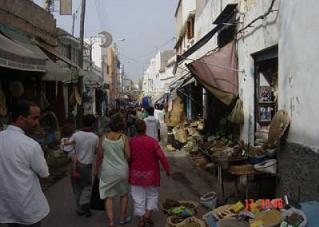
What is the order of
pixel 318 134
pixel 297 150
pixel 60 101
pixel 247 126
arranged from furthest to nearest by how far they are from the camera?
pixel 60 101, pixel 247 126, pixel 297 150, pixel 318 134

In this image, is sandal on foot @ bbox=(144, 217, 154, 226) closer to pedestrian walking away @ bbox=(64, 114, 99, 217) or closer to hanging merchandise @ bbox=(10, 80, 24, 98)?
pedestrian walking away @ bbox=(64, 114, 99, 217)

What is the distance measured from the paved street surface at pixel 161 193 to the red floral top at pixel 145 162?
2.63 ft

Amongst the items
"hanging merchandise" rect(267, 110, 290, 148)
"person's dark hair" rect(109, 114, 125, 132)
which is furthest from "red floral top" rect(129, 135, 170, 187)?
"hanging merchandise" rect(267, 110, 290, 148)

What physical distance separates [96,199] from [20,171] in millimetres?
3866

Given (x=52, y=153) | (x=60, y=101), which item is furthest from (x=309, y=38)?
(x=60, y=101)

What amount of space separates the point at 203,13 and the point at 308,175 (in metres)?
14.7

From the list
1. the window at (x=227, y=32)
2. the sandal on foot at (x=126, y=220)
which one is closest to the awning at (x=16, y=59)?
the sandal on foot at (x=126, y=220)

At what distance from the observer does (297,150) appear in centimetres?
736

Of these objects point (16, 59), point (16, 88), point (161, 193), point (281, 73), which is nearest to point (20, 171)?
point (281, 73)

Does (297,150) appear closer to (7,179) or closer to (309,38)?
(309,38)

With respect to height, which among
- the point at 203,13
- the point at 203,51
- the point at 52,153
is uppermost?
the point at 203,13

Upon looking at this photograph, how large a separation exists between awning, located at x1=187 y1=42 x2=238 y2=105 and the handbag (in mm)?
4748

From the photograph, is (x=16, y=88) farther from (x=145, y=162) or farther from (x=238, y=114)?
(x=145, y=162)

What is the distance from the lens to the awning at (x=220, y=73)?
12000 mm
